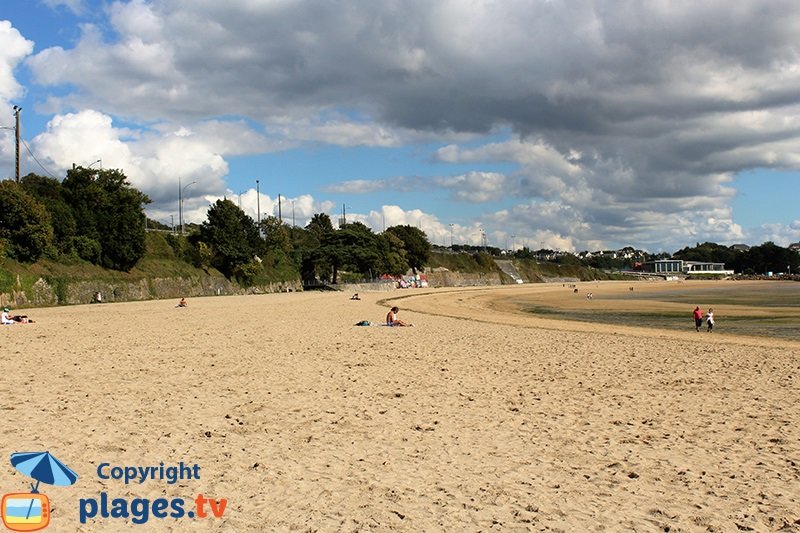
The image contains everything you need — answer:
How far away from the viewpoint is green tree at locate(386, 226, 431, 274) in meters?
140

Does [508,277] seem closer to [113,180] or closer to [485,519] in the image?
[113,180]

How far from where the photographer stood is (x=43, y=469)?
7801 millimetres

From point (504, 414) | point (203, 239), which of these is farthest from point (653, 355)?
point (203, 239)

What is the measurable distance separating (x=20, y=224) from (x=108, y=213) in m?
15.0

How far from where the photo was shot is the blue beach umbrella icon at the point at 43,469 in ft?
24.4

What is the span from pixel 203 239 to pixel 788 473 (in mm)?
88128

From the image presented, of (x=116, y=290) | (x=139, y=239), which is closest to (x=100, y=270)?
(x=116, y=290)

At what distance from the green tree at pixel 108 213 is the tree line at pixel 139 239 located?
101 millimetres

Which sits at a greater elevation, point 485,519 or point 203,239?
point 203,239

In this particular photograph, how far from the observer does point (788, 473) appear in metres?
8.00

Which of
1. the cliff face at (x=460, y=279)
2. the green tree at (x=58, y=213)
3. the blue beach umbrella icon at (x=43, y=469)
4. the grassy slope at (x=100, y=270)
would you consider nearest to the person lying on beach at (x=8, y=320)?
the grassy slope at (x=100, y=270)

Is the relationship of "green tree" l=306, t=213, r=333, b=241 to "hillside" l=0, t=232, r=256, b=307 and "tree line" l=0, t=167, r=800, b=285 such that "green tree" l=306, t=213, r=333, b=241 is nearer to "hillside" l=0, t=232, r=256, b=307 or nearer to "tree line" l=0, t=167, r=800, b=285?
"tree line" l=0, t=167, r=800, b=285

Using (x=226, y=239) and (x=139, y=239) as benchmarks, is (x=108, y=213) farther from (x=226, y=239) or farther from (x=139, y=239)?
(x=226, y=239)

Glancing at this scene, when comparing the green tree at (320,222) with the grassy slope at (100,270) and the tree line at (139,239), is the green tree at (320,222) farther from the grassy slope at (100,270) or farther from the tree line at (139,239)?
the grassy slope at (100,270)
